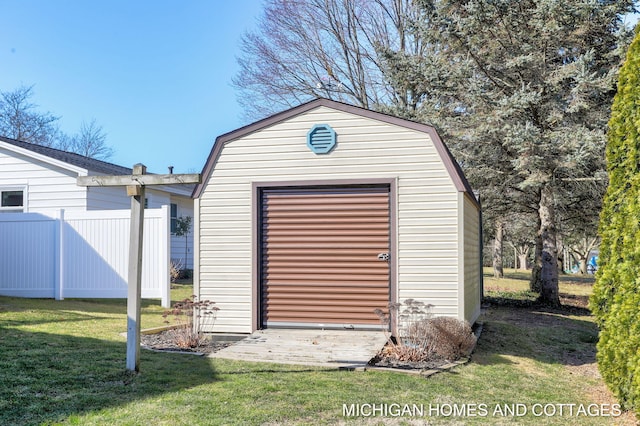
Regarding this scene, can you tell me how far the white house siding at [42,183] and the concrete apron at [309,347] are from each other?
25.2ft

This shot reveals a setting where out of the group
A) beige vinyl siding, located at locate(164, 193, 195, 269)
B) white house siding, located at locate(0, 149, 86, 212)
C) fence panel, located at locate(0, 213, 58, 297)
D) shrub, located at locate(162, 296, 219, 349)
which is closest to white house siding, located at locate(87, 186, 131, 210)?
white house siding, located at locate(0, 149, 86, 212)

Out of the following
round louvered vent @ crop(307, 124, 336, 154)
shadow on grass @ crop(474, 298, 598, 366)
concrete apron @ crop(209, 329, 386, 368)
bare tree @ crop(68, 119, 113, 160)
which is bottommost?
shadow on grass @ crop(474, 298, 598, 366)

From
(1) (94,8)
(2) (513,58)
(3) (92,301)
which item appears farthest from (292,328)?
(1) (94,8)

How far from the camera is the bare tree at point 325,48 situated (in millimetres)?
17734

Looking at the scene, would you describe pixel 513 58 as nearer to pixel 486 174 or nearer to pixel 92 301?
pixel 486 174

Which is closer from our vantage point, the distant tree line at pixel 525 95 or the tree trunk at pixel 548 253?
the distant tree line at pixel 525 95

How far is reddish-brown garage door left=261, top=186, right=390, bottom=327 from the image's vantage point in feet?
24.1

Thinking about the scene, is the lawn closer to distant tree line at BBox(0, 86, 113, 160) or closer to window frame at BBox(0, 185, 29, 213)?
window frame at BBox(0, 185, 29, 213)

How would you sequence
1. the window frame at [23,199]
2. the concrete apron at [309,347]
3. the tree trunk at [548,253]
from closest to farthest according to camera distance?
the concrete apron at [309,347]
the window frame at [23,199]
the tree trunk at [548,253]

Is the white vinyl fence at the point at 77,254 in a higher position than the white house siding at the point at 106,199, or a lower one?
lower

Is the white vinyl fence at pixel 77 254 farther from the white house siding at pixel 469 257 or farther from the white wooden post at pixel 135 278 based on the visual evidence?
the white house siding at pixel 469 257

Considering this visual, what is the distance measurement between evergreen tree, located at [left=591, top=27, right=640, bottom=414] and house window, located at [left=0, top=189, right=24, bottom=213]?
12738 millimetres

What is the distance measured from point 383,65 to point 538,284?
8108 mm

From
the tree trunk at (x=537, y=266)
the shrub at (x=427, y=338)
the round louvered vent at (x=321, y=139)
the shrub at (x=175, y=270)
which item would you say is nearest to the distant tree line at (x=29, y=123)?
the shrub at (x=175, y=270)
